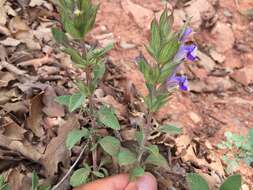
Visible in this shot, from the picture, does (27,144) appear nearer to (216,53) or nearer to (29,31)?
(29,31)

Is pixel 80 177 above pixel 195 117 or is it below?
above

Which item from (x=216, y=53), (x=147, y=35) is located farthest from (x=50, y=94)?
(x=216, y=53)

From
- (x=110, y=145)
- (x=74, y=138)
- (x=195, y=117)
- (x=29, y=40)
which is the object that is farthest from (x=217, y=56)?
(x=74, y=138)

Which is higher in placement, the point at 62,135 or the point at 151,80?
the point at 151,80

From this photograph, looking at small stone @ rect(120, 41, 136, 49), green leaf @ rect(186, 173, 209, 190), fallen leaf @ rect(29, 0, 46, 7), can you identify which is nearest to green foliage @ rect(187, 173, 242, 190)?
green leaf @ rect(186, 173, 209, 190)

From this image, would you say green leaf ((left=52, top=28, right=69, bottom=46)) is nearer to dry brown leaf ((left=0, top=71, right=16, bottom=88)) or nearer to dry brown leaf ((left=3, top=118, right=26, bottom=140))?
dry brown leaf ((left=3, top=118, right=26, bottom=140))

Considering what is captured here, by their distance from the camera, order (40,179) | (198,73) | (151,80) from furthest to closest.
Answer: (198,73) → (40,179) → (151,80)

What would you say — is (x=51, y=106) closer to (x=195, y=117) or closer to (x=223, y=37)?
(x=195, y=117)
